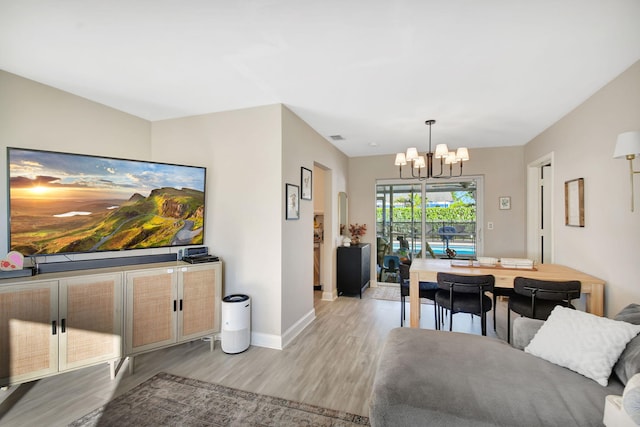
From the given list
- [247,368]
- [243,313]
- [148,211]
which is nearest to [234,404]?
[247,368]

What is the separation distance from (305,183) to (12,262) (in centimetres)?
271

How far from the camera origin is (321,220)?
543cm

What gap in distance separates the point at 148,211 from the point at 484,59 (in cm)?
335

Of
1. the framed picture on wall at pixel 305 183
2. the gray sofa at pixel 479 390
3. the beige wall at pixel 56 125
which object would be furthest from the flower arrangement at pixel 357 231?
the beige wall at pixel 56 125

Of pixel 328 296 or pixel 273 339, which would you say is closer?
pixel 273 339

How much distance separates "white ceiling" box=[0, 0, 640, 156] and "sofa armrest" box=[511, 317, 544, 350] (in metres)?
1.99

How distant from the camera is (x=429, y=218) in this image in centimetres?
548

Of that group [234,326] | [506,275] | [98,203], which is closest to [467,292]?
[506,275]

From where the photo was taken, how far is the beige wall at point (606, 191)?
87.7 inches

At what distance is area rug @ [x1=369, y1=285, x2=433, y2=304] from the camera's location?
15.9 ft

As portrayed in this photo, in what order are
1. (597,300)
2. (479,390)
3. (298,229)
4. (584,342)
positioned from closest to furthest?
(479,390), (584,342), (597,300), (298,229)

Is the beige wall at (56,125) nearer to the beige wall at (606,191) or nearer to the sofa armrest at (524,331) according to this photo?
the sofa armrest at (524,331)

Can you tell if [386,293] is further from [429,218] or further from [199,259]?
[199,259]

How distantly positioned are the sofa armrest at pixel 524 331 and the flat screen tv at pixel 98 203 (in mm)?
3132
